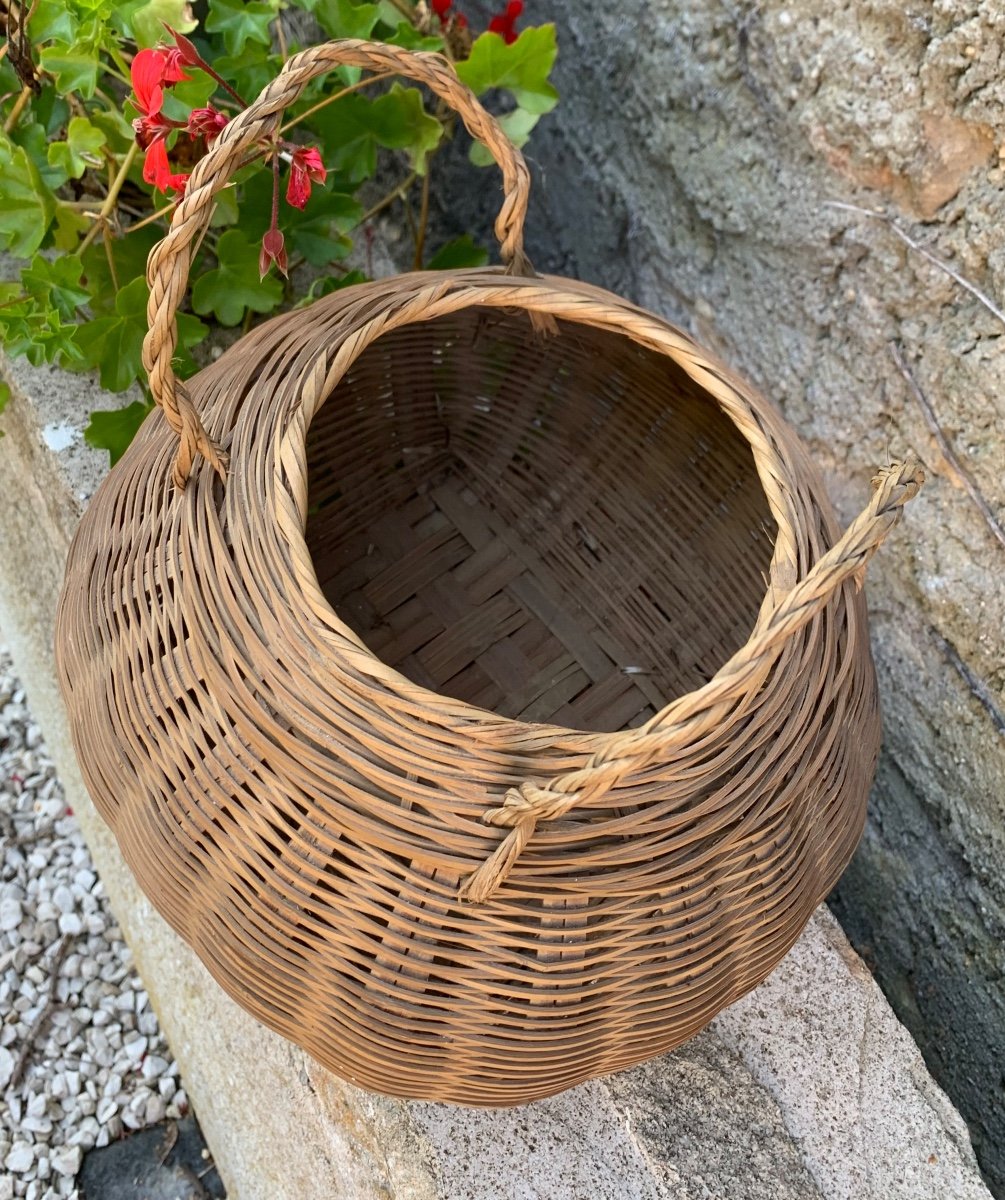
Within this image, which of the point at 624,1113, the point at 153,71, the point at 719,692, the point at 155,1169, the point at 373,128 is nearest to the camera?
the point at 719,692

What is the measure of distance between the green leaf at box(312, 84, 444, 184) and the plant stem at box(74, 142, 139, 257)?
0.63 ft

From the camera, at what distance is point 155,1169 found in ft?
3.70

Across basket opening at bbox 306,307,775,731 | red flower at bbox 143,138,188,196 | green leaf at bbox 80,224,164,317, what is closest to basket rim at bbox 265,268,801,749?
red flower at bbox 143,138,188,196

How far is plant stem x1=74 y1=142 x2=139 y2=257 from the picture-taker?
35.9 inches

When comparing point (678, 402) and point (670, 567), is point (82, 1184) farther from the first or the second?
point (678, 402)

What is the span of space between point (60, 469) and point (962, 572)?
92cm

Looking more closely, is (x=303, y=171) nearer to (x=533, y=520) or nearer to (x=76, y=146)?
(x=76, y=146)

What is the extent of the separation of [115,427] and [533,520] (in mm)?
477

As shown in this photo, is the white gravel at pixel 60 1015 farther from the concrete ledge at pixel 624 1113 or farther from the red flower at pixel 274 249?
the red flower at pixel 274 249

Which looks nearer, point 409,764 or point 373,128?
point 409,764

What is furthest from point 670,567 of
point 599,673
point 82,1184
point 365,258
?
point 82,1184

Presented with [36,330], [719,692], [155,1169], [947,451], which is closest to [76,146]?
[36,330]

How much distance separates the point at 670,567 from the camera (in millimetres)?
1104

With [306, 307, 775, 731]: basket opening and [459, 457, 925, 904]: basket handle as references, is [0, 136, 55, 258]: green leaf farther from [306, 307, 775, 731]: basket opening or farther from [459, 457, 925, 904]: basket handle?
[459, 457, 925, 904]: basket handle
